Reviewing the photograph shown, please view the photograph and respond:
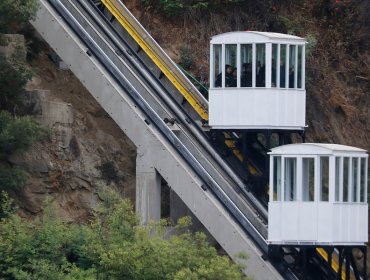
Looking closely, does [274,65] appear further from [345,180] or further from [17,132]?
[17,132]

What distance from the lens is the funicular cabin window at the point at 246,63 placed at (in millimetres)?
38531

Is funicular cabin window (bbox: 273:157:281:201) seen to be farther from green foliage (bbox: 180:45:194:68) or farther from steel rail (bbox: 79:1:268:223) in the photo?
green foliage (bbox: 180:45:194:68)

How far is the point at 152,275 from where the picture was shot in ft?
112

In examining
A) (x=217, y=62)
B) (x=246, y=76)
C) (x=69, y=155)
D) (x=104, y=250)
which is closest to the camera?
(x=104, y=250)

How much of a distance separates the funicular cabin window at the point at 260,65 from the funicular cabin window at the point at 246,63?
0.54 feet

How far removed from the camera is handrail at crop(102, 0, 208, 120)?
39938mm

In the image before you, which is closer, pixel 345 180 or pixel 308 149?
pixel 308 149

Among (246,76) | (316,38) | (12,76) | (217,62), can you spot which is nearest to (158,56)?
(217,62)

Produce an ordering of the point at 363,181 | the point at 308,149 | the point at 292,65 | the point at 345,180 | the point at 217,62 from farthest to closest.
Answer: the point at 217,62, the point at 292,65, the point at 363,181, the point at 345,180, the point at 308,149

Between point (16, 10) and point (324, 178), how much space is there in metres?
7.73

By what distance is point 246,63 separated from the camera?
38.7 metres

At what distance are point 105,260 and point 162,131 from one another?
5.09 meters

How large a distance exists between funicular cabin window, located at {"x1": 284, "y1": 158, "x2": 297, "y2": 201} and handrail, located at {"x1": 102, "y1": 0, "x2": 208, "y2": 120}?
321 cm

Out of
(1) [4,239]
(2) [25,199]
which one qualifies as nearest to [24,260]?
(1) [4,239]
